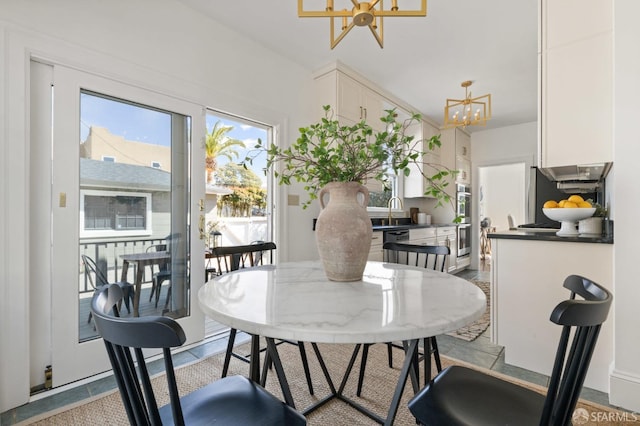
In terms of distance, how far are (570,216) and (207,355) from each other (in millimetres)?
2645

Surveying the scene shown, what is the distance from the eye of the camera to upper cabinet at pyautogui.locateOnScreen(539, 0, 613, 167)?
1943 mm

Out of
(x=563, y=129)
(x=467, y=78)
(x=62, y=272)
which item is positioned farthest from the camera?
(x=467, y=78)

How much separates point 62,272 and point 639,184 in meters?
3.29

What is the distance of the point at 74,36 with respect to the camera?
189cm

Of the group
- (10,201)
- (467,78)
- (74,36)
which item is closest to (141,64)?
(74,36)

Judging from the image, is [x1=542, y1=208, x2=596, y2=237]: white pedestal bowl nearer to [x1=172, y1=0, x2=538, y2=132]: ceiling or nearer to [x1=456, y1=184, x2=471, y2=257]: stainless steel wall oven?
[x1=172, y1=0, x2=538, y2=132]: ceiling

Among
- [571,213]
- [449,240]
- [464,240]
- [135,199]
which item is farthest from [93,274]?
[464,240]

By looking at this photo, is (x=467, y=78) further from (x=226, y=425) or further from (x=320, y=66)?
(x=226, y=425)

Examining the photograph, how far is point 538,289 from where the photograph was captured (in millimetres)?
2055

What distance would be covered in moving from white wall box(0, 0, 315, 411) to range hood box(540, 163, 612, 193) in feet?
7.40

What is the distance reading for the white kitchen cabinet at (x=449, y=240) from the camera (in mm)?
4980

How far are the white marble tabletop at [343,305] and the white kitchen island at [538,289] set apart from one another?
1.10 meters

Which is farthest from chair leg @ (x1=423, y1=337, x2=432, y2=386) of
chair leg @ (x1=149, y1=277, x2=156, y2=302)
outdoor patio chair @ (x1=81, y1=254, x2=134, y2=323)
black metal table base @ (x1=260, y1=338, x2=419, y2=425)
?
chair leg @ (x1=149, y1=277, x2=156, y2=302)

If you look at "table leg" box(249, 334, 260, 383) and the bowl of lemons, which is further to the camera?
the bowl of lemons
